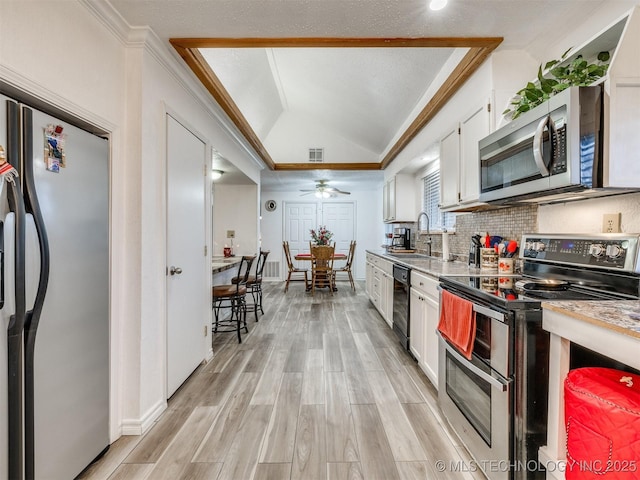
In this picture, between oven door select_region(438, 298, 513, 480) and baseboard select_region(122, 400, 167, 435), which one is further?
baseboard select_region(122, 400, 167, 435)

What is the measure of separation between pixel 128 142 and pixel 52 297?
0.99m

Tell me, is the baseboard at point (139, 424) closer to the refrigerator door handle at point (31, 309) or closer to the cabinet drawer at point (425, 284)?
the refrigerator door handle at point (31, 309)

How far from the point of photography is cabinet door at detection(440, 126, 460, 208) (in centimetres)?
259

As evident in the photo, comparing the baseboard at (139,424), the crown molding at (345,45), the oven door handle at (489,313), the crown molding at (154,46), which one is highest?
the crown molding at (345,45)

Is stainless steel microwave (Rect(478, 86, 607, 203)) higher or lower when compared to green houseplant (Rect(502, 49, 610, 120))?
lower

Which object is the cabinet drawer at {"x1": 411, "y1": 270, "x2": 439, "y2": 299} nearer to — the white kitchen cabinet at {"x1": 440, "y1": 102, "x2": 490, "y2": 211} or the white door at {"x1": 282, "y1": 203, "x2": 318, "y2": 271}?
the white kitchen cabinet at {"x1": 440, "y1": 102, "x2": 490, "y2": 211}

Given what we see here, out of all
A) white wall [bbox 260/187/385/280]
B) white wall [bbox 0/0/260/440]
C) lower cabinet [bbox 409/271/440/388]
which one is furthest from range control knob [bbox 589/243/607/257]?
white wall [bbox 260/187/385/280]

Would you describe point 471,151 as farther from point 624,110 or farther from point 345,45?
point 345,45

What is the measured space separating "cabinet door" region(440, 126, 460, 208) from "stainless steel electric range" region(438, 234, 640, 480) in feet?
3.37

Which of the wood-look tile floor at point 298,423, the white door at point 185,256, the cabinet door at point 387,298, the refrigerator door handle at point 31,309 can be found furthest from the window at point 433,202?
the refrigerator door handle at point 31,309

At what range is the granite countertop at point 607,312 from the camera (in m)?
0.89

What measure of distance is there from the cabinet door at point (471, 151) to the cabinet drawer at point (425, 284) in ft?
2.30

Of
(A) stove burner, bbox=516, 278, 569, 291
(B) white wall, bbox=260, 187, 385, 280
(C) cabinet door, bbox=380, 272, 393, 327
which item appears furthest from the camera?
(B) white wall, bbox=260, 187, 385, 280

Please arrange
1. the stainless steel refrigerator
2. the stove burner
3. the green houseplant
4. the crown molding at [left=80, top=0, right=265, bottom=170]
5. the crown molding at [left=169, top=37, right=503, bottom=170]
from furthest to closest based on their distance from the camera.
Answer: the crown molding at [left=169, top=37, right=503, bottom=170]
the crown molding at [left=80, top=0, right=265, bottom=170]
the stove burner
the green houseplant
the stainless steel refrigerator
